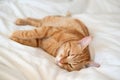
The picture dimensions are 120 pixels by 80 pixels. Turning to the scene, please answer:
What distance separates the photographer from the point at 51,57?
1144mm

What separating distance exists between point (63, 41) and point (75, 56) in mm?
142

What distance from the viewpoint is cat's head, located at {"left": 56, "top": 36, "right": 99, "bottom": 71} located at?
110 cm

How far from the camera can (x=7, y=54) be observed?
1011 mm

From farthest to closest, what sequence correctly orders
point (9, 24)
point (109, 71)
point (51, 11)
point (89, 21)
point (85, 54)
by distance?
point (51, 11) < point (89, 21) < point (9, 24) < point (85, 54) < point (109, 71)

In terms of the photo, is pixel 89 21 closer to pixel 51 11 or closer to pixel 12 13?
pixel 51 11

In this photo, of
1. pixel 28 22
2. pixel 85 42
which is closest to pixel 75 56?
pixel 85 42

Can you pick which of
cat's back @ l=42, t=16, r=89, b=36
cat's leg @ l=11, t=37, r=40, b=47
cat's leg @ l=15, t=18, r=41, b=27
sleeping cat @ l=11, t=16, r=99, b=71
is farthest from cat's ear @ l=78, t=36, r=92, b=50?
cat's leg @ l=15, t=18, r=41, b=27

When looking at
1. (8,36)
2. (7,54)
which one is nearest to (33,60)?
(7,54)

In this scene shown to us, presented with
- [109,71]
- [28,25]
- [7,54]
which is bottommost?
[109,71]

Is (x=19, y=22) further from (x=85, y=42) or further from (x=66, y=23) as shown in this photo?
(x=85, y=42)

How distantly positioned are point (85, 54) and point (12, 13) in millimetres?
674

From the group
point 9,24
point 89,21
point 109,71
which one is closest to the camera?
point 109,71

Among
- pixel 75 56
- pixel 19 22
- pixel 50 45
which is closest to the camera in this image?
pixel 75 56

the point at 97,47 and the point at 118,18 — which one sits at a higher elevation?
the point at 118,18
